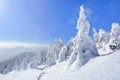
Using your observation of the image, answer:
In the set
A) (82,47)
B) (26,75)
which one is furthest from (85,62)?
(26,75)

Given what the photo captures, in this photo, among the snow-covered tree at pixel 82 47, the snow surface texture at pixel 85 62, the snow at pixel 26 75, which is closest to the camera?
the snow surface texture at pixel 85 62

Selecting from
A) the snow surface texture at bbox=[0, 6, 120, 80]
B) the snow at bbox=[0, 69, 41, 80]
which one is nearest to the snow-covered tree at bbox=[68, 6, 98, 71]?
the snow surface texture at bbox=[0, 6, 120, 80]

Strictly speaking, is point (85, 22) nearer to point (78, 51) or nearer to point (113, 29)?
point (78, 51)

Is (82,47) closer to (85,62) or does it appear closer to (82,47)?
(82,47)


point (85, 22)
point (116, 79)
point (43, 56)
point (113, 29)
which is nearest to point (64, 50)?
point (43, 56)

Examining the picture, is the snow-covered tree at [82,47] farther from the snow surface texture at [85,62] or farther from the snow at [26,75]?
the snow at [26,75]

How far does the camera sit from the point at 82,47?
37.5 metres

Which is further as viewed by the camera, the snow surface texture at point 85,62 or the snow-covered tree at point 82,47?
the snow-covered tree at point 82,47

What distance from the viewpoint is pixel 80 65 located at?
35.2m

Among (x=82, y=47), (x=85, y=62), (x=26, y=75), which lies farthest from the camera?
(x=26, y=75)

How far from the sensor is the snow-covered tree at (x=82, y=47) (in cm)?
3614

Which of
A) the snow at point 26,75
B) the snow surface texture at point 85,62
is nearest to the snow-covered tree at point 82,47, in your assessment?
the snow surface texture at point 85,62

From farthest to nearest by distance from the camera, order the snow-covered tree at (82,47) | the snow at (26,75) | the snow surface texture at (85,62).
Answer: the snow at (26,75) → the snow-covered tree at (82,47) → the snow surface texture at (85,62)

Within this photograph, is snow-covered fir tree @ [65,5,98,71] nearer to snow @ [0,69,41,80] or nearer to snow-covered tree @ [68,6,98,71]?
snow-covered tree @ [68,6,98,71]
